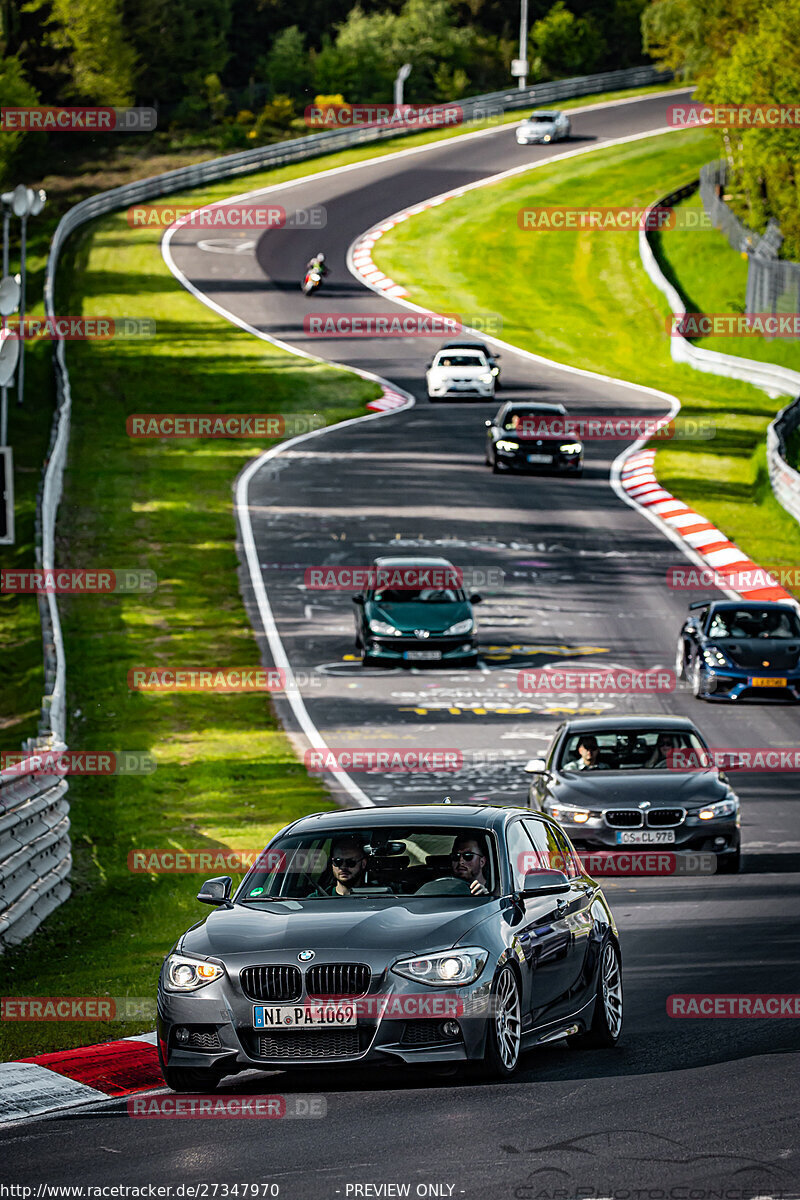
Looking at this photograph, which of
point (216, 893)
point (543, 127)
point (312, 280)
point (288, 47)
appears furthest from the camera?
point (288, 47)

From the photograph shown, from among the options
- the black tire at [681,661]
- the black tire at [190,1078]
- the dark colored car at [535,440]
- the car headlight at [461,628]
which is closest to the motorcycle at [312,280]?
the dark colored car at [535,440]

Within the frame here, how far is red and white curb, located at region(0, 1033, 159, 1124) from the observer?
8617mm

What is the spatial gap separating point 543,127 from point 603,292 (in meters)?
21.1

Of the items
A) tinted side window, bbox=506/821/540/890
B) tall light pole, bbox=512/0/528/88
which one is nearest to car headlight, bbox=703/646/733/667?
tinted side window, bbox=506/821/540/890

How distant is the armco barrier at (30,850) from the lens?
14.0 metres

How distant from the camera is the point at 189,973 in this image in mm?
8617

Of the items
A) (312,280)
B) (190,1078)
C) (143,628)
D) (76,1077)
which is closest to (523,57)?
(312,280)

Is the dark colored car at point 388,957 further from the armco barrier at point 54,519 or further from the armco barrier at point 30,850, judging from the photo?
the armco barrier at point 54,519

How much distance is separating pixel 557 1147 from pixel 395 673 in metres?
21.4

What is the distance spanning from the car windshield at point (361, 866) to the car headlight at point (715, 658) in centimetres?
1742

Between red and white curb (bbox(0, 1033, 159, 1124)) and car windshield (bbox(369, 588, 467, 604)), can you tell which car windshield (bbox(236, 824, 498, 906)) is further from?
car windshield (bbox(369, 588, 467, 604))

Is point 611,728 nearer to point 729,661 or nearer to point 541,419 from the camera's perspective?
point 729,661

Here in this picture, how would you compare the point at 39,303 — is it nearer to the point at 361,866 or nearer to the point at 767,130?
the point at 767,130

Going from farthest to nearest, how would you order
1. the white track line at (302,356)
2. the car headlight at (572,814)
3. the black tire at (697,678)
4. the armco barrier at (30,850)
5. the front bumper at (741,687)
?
1. the black tire at (697,678)
2. the front bumper at (741,687)
3. the white track line at (302,356)
4. the car headlight at (572,814)
5. the armco barrier at (30,850)
